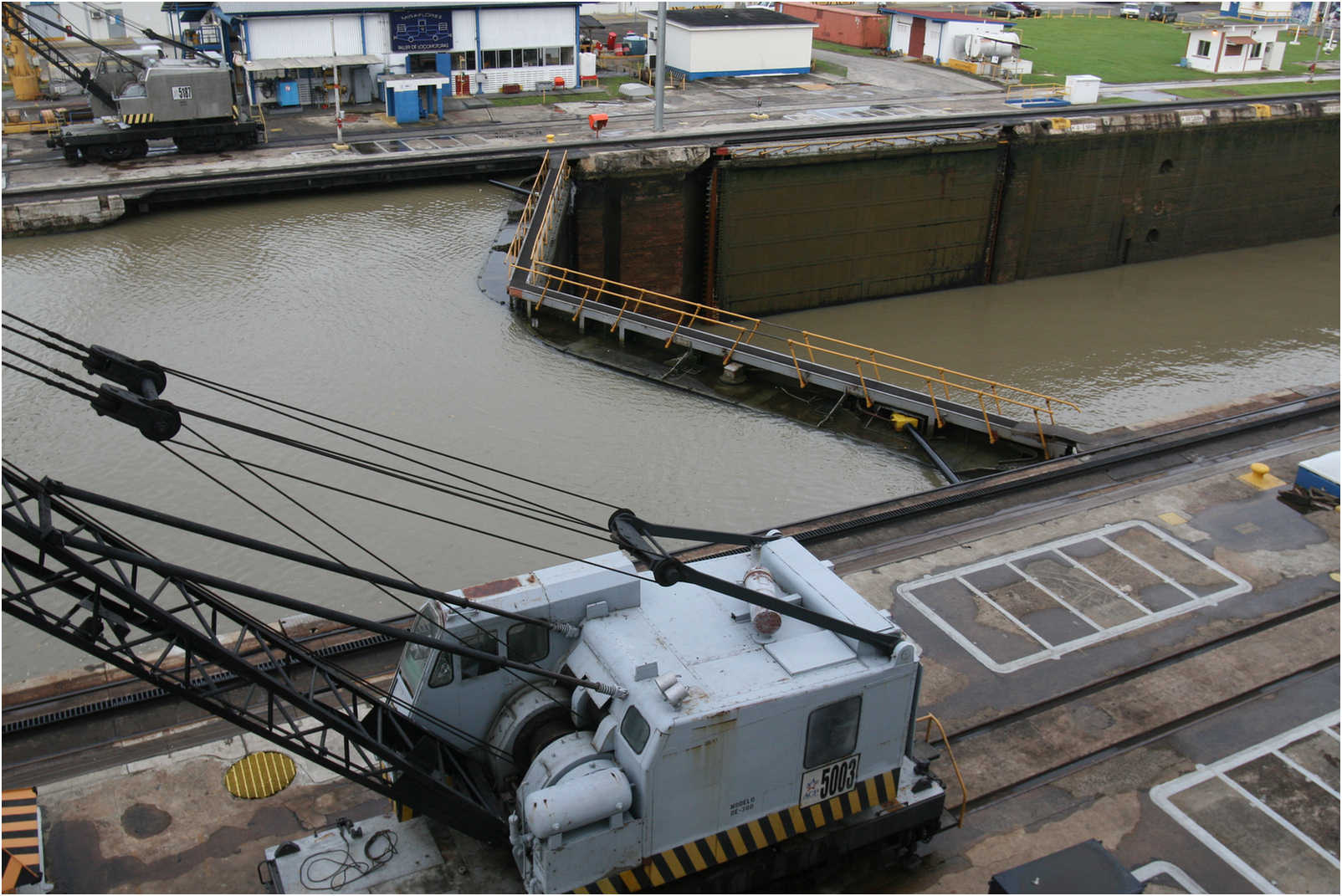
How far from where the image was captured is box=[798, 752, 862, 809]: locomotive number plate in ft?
34.5

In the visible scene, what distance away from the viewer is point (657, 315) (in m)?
29.8

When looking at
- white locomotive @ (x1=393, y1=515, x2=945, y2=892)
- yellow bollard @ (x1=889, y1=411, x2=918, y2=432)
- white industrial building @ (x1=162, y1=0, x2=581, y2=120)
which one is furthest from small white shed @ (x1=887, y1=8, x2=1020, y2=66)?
white locomotive @ (x1=393, y1=515, x2=945, y2=892)

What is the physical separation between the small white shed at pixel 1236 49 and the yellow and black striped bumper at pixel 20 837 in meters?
65.3

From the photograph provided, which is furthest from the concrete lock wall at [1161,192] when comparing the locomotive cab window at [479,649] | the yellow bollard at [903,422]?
the locomotive cab window at [479,649]

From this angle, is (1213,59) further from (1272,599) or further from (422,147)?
(1272,599)

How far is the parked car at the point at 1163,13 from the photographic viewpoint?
80250 millimetres

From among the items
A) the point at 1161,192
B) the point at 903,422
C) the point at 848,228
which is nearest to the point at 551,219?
the point at 848,228

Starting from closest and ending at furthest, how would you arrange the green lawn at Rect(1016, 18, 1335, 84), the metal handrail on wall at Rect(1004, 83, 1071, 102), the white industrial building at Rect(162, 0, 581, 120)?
the white industrial building at Rect(162, 0, 581, 120) → the metal handrail on wall at Rect(1004, 83, 1071, 102) → the green lawn at Rect(1016, 18, 1335, 84)

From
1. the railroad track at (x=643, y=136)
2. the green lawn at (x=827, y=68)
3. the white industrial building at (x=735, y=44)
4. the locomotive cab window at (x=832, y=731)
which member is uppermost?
the white industrial building at (x=735, y=44)

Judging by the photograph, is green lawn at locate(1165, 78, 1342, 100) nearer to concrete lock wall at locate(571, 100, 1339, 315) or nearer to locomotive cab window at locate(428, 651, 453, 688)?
concrete lock wall at locate(571, 100, 1339, 315)

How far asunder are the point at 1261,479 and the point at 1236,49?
166 feet

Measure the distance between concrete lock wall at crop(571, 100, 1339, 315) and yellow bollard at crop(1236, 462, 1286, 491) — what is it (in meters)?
14.0

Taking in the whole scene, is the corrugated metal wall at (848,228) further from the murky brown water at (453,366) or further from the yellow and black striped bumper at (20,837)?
the yellow and black striped bumper at (20,837)

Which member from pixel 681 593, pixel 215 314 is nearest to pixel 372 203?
pixel 215 314
